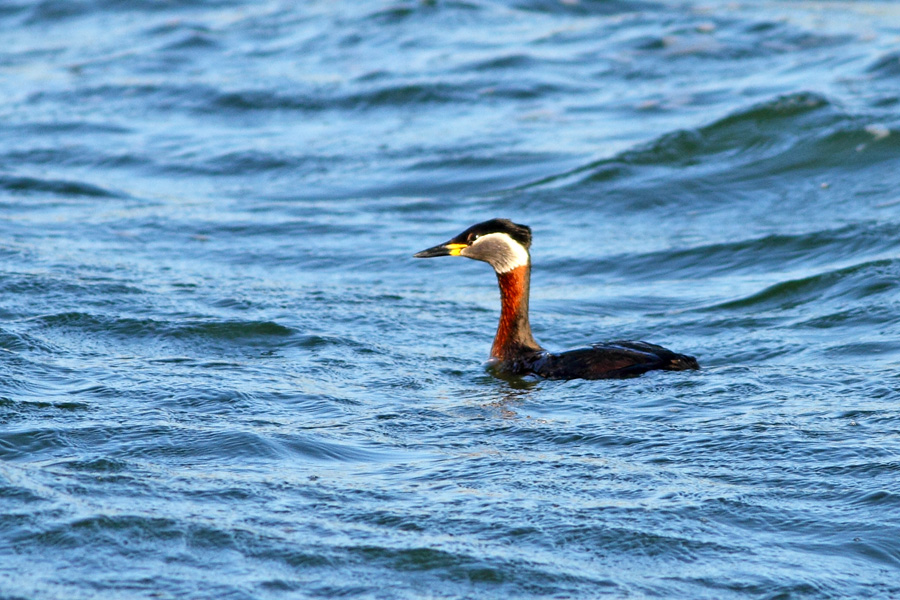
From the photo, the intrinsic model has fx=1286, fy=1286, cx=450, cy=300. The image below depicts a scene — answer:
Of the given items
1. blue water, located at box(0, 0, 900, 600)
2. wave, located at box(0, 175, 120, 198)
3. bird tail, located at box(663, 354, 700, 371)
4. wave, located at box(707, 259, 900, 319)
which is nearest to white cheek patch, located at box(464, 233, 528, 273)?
blue water, located at box(0, 0, 900, 600)

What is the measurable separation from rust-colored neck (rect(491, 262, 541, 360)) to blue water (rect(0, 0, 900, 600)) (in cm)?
30

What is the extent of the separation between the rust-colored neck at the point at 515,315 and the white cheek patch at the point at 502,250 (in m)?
0.05

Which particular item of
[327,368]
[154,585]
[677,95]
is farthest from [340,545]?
[677,95]

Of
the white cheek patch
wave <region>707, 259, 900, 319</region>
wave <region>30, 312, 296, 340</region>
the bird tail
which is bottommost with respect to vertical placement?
wave <region>707, 259, 900, 319</region>

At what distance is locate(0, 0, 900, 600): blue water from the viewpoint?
19.7 feet

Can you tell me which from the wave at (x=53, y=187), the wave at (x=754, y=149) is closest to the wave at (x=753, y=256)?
the wave at (x=754, y=149)

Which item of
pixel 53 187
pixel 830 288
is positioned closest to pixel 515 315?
pixel 830 288

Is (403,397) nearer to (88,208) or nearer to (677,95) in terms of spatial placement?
(88,208)

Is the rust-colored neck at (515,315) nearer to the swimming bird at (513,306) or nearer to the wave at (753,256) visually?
the swimming bird at (513,306)

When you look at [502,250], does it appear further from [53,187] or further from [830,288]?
[53,187]

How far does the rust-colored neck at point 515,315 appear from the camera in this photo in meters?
9.60

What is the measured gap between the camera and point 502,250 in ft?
31.8

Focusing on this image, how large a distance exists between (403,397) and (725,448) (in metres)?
2.18

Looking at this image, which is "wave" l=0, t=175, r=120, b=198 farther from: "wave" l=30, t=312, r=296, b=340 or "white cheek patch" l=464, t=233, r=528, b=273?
"white cheek patch" l=464, t=233, r=528, b=273
